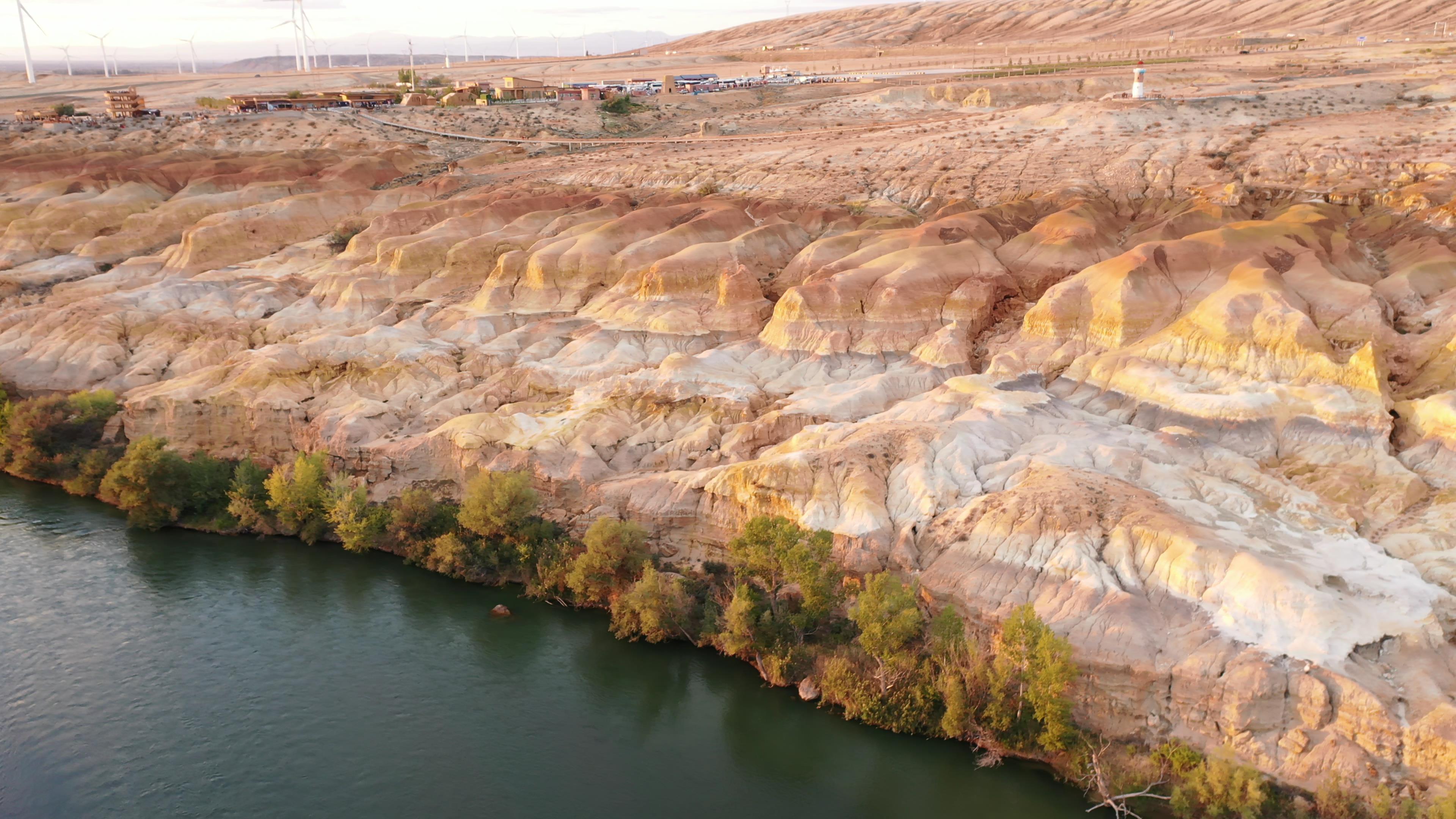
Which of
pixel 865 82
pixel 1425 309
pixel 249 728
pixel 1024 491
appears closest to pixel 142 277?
pixel 249 728

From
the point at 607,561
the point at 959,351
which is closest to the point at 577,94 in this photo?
the point at 959,351

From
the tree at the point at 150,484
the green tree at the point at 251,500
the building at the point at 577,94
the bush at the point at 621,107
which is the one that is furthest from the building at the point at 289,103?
the green tree at the point at 251,500

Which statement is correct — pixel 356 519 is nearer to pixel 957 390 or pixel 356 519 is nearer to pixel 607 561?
pixel 607 561

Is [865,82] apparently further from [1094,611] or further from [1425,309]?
[1094,611]

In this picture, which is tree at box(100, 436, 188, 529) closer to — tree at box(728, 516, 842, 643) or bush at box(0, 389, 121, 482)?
bush at box(0, 389, 121, 482)

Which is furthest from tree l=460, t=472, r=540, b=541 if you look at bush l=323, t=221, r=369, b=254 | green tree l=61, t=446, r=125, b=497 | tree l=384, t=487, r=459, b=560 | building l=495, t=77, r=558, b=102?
building l=495, t=77, r=558, b=102

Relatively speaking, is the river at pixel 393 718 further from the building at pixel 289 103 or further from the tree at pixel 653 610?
the building at pixel 289 103
